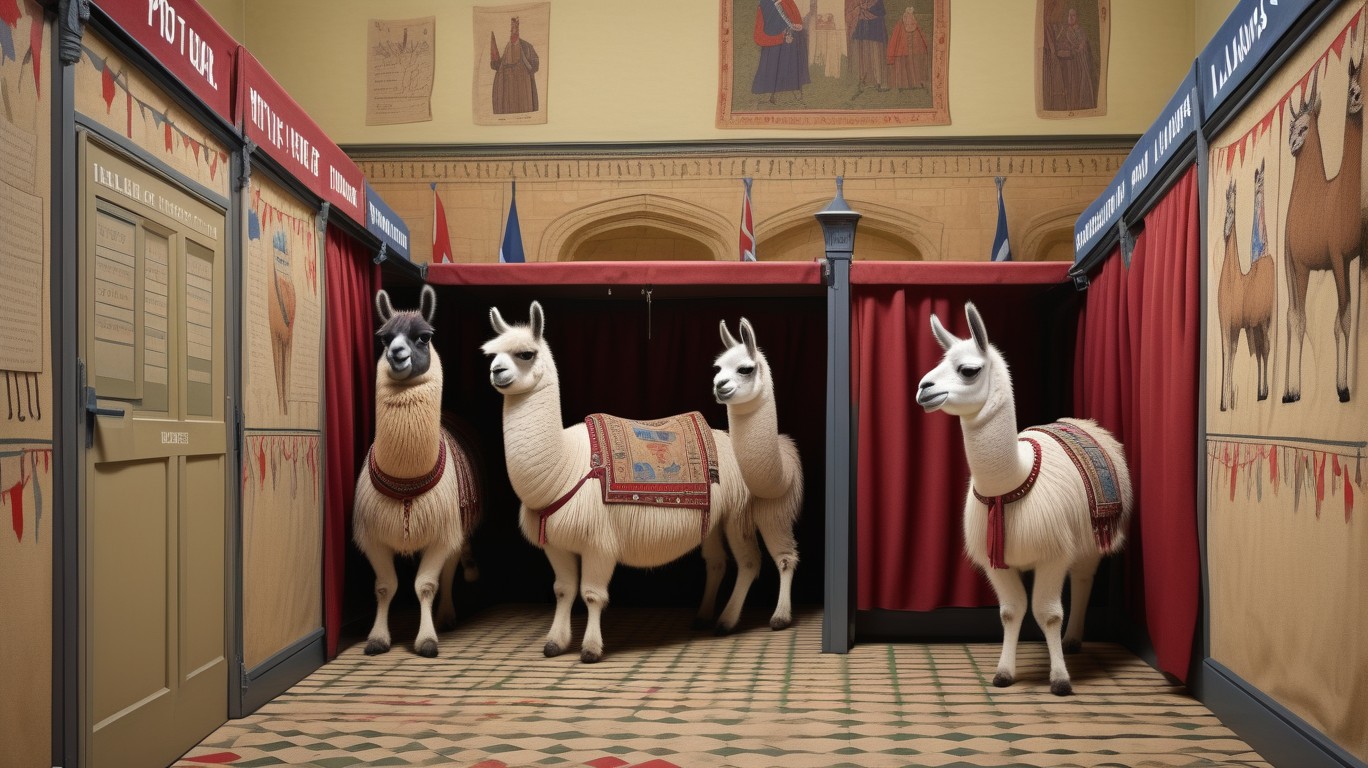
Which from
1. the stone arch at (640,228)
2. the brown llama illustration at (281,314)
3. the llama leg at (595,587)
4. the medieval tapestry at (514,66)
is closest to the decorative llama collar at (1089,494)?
the llama leg at (595,587)

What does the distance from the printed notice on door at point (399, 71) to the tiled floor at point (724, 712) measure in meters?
6.14

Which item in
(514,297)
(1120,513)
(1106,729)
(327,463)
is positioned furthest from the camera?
(514,297)

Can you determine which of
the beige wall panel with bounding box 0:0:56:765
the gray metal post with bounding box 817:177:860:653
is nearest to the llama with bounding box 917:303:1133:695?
the gray metal post with bounding box 817:177:860:653

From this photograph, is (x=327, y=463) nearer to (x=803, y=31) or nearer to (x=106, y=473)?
(x=106, y=473)

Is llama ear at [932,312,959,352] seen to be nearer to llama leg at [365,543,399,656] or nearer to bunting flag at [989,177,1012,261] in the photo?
llama leg at [365,543,399,656]

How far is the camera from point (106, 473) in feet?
9.56

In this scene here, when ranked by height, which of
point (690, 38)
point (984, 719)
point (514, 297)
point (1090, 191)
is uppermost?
point (690, 38)

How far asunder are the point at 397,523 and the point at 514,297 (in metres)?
1.91

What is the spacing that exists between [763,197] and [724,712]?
662 cm

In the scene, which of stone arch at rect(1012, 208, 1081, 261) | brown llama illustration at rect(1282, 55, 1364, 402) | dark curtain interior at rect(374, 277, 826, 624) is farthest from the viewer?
stone arch at rect(1012, 208, 1081, 261)

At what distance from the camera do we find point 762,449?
17.9 ft

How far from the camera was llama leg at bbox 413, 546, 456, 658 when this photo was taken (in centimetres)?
504

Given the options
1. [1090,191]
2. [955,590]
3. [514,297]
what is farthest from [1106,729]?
[1090,191]

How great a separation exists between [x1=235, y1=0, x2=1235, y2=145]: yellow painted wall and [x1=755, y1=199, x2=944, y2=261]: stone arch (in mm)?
708
